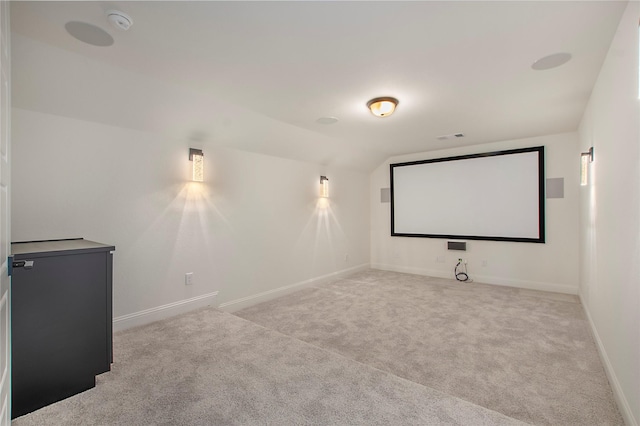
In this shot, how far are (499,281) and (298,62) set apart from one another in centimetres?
489

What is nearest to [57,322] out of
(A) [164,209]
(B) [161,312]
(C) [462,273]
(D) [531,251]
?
(B) [161,312]

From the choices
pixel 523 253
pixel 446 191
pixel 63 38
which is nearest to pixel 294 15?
pixel 63 38

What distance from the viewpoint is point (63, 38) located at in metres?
2.00

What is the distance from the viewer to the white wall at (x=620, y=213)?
1.68m

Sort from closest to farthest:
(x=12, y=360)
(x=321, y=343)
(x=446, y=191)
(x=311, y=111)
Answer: (x=12, y=360), (x=321, y=343), (x=311, y=111), (x=446, y=191)

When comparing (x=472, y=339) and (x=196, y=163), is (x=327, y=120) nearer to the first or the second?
(x=196, y=163)

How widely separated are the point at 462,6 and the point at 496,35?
47 centimetres

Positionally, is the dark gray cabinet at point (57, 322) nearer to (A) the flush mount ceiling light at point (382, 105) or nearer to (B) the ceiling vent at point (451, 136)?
(A) the flush mount ceiling light at point (382, 105)

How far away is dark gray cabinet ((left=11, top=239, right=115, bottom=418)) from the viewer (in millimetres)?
1640

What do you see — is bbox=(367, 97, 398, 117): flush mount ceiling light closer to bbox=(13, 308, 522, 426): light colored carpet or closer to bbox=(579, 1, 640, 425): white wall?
bbox=(579, 1, 640, 425): white wall

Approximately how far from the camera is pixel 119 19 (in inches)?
70.0

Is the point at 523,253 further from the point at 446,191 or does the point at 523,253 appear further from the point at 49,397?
the point at 49,397

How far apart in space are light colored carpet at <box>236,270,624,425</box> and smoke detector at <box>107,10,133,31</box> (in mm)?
2907

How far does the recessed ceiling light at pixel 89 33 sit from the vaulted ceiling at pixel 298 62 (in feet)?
0.13
